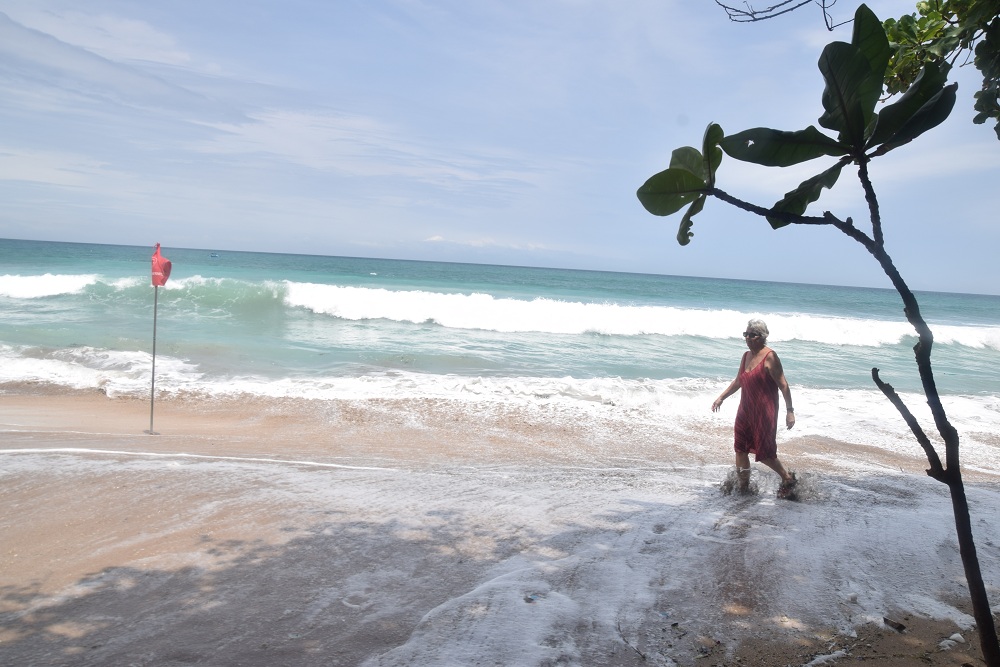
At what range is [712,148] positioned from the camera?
200 centimetres

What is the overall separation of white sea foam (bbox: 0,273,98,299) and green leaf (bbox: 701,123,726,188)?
974 inches

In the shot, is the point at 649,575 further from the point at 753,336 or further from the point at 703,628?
the point at 753,336

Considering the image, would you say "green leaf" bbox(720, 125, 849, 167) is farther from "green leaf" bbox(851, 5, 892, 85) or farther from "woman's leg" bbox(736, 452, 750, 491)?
"woman's leg" bbox(736, 452, 750, 491)

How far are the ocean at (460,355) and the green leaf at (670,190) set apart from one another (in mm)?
6286

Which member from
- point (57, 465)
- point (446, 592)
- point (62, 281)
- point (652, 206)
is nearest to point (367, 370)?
point (57, 465)

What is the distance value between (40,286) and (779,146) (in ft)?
90.0

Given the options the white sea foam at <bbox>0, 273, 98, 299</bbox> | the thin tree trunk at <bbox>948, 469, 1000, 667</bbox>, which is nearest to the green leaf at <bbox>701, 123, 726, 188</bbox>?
the thin tree trunk at <bbox>948, 469, 1000, 667</bbox>

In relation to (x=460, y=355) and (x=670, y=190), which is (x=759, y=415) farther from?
(x=460, y=355)

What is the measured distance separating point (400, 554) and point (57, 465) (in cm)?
331

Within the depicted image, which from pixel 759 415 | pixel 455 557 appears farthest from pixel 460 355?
pixel 455 557

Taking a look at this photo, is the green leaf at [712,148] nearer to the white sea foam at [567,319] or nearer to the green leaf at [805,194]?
the green leaf at [805,194]

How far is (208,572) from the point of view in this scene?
371 cm

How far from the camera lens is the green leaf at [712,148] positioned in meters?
1.98

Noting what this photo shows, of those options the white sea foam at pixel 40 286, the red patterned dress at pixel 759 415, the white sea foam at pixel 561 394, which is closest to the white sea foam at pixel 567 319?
the white sea foam at pixel 40 286
